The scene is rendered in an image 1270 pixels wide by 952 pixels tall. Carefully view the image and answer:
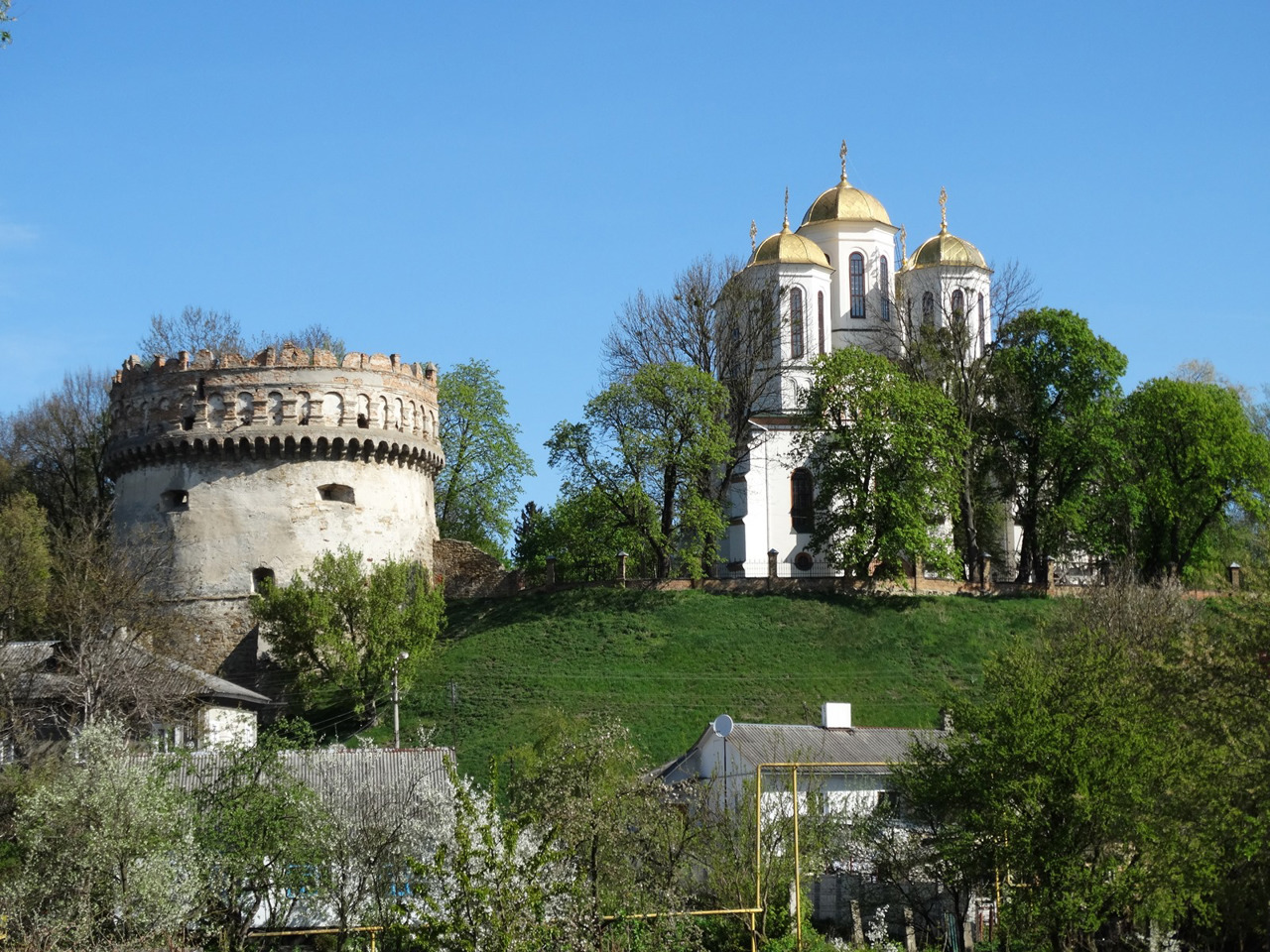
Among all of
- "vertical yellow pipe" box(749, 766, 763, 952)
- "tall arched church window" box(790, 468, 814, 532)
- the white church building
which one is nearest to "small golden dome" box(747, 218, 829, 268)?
the white church building

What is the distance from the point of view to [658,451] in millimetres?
52594

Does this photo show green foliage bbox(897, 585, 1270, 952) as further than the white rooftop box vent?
No

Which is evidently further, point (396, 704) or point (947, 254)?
point (947, 254)

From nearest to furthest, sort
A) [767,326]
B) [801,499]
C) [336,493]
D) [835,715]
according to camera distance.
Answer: [835,715]
[336,493]
[767,326]
[801,499]

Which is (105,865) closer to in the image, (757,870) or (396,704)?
(757,870)

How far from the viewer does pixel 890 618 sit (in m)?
49.8

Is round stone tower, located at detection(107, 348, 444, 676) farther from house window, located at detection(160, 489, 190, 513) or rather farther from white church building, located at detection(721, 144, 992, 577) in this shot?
white church building, located at detection(721, 144, 992, 577)

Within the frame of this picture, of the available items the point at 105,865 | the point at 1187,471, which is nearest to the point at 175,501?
the point at 105,865

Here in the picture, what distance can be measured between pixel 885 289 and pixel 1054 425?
1275cm

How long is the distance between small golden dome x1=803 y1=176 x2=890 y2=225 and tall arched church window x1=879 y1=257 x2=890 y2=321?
1.95 meters

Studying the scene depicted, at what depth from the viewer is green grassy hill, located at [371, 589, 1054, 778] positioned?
4278cm

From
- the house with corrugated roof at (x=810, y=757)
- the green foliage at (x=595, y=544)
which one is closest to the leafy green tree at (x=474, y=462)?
the green foliage at (x=595, y=544)

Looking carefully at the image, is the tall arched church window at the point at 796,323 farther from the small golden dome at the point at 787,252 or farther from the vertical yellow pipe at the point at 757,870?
the vertical yellow pipe at the point at 757,870

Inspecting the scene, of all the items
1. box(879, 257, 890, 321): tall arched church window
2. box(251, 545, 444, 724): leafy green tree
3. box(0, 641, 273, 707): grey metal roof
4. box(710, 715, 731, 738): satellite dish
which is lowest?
box(710, 715, 731, 738): satellite dish
